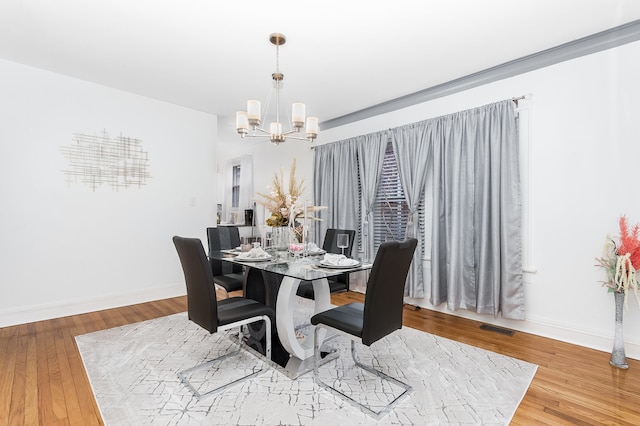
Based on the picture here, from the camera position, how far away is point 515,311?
3.06 meters

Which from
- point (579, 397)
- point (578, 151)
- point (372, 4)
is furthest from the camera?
point (578, 151)

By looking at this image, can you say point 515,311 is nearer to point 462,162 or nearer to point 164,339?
point 462,162

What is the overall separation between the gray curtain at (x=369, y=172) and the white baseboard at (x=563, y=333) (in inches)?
62.8

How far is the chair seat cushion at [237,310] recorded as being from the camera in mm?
2053

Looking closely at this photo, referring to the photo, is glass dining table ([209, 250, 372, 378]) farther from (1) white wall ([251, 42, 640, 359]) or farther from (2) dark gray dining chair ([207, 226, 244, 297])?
(1) white wall ([251, 42, 640, 359])

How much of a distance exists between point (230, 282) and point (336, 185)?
91.0 inches

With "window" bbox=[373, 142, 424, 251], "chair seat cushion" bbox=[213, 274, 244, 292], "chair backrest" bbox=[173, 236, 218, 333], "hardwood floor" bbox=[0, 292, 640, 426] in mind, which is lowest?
"hardwood floor" bbox=[0, 292, 640, 426]

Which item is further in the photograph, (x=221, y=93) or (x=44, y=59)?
(x=221, y=93)

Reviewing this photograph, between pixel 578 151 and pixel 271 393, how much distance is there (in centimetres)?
322

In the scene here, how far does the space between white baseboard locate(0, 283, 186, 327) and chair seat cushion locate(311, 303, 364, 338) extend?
3.06 m

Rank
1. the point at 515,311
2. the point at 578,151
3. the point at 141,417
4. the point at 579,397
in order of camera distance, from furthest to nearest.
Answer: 1. the point at 515,311
2. the point at 578,151
3. the point at 579,397
4. the point at 141,417

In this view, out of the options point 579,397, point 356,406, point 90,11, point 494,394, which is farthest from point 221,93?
point 579,397

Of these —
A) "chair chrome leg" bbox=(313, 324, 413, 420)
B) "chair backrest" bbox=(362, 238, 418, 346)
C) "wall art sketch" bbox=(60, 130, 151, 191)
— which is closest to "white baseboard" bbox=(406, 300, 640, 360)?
"chair chrome leg" bbox=(313, 324, 413, 420)

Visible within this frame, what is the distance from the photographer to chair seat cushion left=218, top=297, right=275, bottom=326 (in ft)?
6.73
